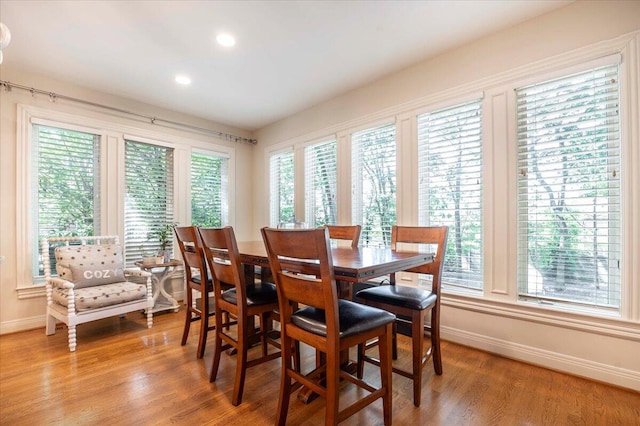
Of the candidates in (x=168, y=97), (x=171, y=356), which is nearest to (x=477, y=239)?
(x=171, y=356)

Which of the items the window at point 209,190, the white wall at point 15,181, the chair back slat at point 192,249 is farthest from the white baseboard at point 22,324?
the chair back slat at point 192,249

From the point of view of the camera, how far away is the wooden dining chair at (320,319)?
1.32 metres

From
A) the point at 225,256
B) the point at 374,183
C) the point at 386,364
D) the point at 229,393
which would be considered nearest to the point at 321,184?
the point at 374,183

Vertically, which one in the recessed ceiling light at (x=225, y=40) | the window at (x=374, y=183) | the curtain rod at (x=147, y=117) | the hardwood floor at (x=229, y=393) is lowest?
the hardwood floor at (x=229, y=393)

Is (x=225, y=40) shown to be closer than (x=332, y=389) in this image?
No

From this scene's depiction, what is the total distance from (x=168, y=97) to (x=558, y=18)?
3.86 metres

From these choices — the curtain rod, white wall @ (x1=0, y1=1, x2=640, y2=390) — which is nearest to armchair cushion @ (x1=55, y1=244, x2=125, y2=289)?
white wall @ (x1=0, y1=1, x2=640, y2=390)

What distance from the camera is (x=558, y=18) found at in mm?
2211

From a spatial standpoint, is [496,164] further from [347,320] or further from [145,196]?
[145,196]

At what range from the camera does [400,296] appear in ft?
6.33

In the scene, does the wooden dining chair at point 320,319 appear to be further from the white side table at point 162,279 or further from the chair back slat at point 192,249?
the white side table at point 162,279

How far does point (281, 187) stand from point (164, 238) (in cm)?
173

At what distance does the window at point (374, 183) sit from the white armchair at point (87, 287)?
240 centimetres

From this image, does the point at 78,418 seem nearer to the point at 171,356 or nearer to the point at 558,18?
the point at 171,356
